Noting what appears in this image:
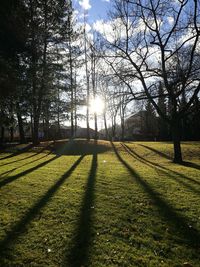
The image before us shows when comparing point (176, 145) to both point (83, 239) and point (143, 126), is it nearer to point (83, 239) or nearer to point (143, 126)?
point (83, 239)

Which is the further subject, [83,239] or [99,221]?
[99,221]

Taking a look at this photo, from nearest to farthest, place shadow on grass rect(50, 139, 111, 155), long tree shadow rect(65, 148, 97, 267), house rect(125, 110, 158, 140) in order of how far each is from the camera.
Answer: long tree shadow rect(65, 148, 97, 267) < shadow on grass rect(50, 139, 111, 155) < house rect(125, 110, 158, 140)

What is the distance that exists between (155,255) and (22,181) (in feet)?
20.5

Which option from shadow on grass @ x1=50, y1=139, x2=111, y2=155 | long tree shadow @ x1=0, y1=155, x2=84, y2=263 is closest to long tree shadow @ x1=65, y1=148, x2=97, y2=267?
long tree shadow @ x1=0, y1=155, x2=84, y2=263

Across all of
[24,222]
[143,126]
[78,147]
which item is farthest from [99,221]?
[143,126]

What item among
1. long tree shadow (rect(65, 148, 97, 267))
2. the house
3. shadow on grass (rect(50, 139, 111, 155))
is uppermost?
the house

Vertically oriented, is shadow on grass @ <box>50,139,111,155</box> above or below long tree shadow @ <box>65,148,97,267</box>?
above

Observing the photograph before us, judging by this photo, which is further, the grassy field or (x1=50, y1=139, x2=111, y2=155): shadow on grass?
(x1=50, y1=139, x2=111, y2=155): shadow on grass

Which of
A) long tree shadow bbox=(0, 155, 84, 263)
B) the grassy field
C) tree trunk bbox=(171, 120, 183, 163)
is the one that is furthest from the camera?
tree trunk bbox=(171, 120, 183, 163)

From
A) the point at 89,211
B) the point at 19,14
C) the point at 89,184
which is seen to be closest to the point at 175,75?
the point at 19,14

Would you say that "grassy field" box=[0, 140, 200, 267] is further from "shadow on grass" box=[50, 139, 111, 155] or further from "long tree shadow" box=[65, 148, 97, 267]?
"shadow on grass" box=[50, 139, 111, 155]

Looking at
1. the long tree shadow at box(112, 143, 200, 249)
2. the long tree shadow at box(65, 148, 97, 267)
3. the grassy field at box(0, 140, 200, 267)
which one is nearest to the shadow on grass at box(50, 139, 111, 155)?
the grassy field at box(0, 140, 200, 267)

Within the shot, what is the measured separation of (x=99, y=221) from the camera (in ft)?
19.7

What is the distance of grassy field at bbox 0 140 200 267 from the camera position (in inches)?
179
